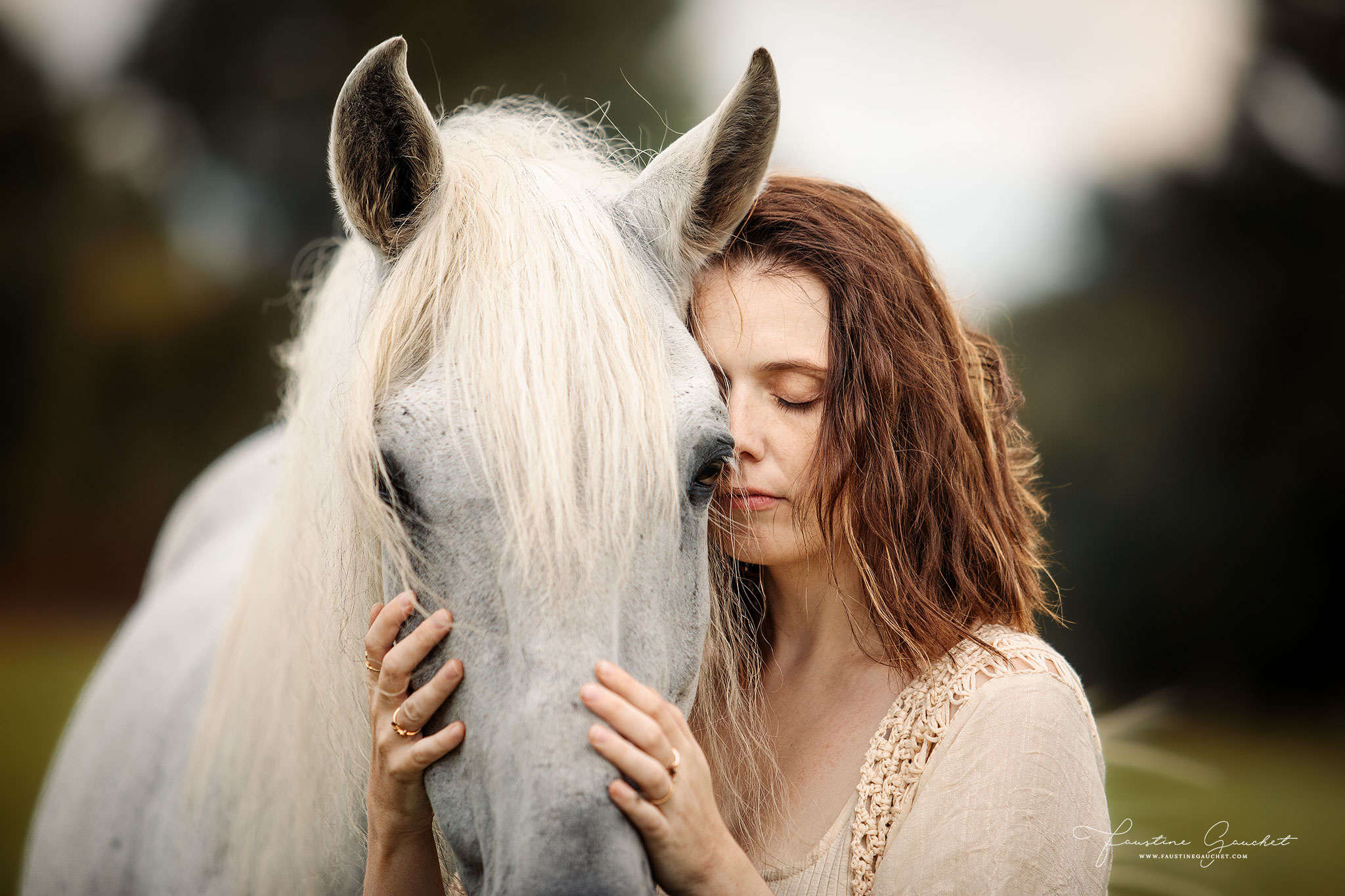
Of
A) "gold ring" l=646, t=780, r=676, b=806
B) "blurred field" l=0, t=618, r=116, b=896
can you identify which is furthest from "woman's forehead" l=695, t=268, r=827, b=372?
"blurred field" l=0, t=618, r=116, b=896

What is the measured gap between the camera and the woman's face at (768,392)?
56.4 inches

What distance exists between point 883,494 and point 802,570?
10.6 inches

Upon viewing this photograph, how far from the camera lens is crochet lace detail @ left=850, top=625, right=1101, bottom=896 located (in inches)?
52.1

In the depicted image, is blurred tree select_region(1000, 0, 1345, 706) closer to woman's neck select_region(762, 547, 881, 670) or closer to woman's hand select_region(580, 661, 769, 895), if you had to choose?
woman's neck select_region(762, 547, 881, 670)

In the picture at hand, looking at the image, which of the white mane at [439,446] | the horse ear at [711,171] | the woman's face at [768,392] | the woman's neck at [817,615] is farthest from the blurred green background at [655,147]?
the horse ear at [711,171]

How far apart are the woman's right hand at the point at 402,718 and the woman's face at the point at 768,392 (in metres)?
0.59

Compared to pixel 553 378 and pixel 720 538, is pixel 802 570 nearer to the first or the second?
pixel 720 538

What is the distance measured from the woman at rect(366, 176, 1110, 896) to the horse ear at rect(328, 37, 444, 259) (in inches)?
20.6

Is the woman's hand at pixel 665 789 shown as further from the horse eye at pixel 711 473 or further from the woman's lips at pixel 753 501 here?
the woman's lips at pixel 753 501

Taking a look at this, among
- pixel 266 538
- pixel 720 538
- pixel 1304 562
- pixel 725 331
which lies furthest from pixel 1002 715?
pixel 1304 562

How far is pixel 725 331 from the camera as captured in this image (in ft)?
4.75

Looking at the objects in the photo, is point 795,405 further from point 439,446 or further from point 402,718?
point 402,718

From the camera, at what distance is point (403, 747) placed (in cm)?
111

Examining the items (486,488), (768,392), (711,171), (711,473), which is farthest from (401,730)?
(711,171)
